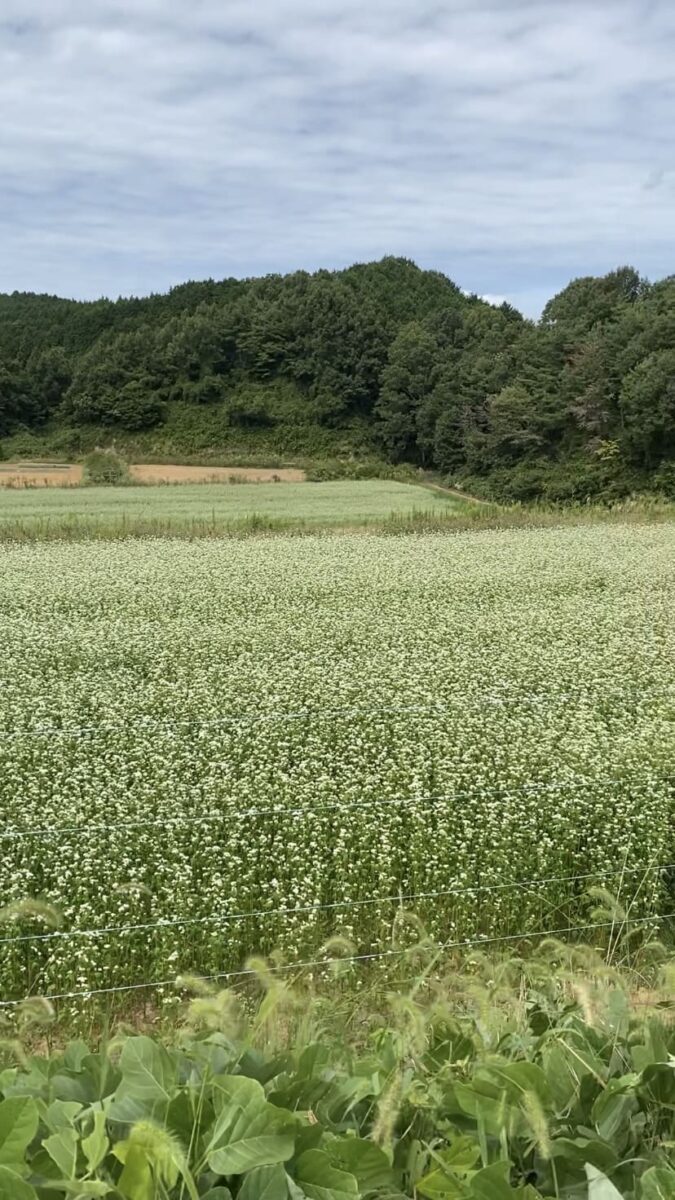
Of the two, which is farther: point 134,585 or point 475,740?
point 134,585

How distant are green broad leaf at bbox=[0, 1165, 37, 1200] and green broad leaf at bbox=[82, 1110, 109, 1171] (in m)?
0.11

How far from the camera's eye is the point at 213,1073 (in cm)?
216

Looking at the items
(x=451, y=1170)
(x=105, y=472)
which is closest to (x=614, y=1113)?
(x=451, y=1170)

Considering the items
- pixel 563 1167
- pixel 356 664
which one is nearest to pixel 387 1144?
pixel 563 1167

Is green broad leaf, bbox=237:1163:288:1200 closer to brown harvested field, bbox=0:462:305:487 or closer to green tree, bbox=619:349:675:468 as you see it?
brown harvested field, bbox=0:462:305:487

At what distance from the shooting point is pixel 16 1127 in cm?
182

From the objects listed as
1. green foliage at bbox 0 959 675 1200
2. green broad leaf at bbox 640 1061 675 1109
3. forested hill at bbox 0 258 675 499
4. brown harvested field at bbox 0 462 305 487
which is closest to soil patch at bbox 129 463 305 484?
brown harvested field at bbox 0 462 305 487

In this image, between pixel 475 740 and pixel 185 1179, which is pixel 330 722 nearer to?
pixel 475 740

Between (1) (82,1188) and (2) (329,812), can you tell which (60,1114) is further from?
(2) (329,812)

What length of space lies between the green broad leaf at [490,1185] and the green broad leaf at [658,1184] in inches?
11.6

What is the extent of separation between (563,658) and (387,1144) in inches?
429

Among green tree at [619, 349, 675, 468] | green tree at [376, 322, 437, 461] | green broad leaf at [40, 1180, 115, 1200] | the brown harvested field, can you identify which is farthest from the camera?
green tree at [376, 322, 437, 461]

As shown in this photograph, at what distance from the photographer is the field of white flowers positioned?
6129 millimetres

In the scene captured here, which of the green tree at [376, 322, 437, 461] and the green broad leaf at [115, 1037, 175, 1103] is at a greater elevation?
the green tree at [376, 322, 437, 461]
